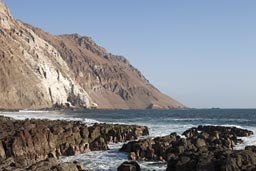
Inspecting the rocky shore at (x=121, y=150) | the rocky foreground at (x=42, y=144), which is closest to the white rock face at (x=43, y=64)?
the rocky shore at (x=121, y=150)

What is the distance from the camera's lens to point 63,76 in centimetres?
18600

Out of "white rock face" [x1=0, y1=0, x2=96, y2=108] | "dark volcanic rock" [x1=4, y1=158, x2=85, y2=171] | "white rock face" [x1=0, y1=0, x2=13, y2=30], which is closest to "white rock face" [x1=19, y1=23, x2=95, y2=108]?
"white rock face" [x1=0, y1=0, x2=96, y2=108]

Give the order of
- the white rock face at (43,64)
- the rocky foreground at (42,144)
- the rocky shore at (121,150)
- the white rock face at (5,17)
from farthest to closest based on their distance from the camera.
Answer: the white rock face at (5,17) < the white rock face at (43,64) < the rocky foreground at (42,144) < the rocky shore at (121,150)

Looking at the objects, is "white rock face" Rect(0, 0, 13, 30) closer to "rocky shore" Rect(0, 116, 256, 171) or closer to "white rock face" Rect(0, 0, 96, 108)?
"white rock face" Rect(0, 0, 96, 108)

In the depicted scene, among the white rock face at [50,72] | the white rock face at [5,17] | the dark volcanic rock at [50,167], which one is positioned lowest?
the dark volcanic rock at [50,167]

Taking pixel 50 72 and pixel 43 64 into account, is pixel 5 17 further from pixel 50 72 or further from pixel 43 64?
pixel 50 72

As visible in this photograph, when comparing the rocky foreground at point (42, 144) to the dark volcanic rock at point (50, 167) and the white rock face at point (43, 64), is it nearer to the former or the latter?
the dark volcanic rock at point (50, 167)

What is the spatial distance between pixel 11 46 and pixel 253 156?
15049 centimetres

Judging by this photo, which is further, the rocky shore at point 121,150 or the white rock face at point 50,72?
the white rock face at point 50,72

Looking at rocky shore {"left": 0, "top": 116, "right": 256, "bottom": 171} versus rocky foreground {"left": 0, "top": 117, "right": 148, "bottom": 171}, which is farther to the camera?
rocky foreground {"left": 0, "top": 117, "right": 148, "bottom": 171}

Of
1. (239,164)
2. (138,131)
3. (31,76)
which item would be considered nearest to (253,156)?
(239,164)

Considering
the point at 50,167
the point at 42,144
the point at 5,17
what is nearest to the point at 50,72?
the point at 5,17

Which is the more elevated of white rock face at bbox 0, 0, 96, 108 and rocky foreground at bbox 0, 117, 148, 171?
white rock face at bbox 0, 0, 96, 108

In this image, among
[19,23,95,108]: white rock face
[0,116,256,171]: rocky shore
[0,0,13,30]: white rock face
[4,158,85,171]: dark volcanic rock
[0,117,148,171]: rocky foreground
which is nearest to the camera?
[4,158,85,171]: dark volcanic rock
